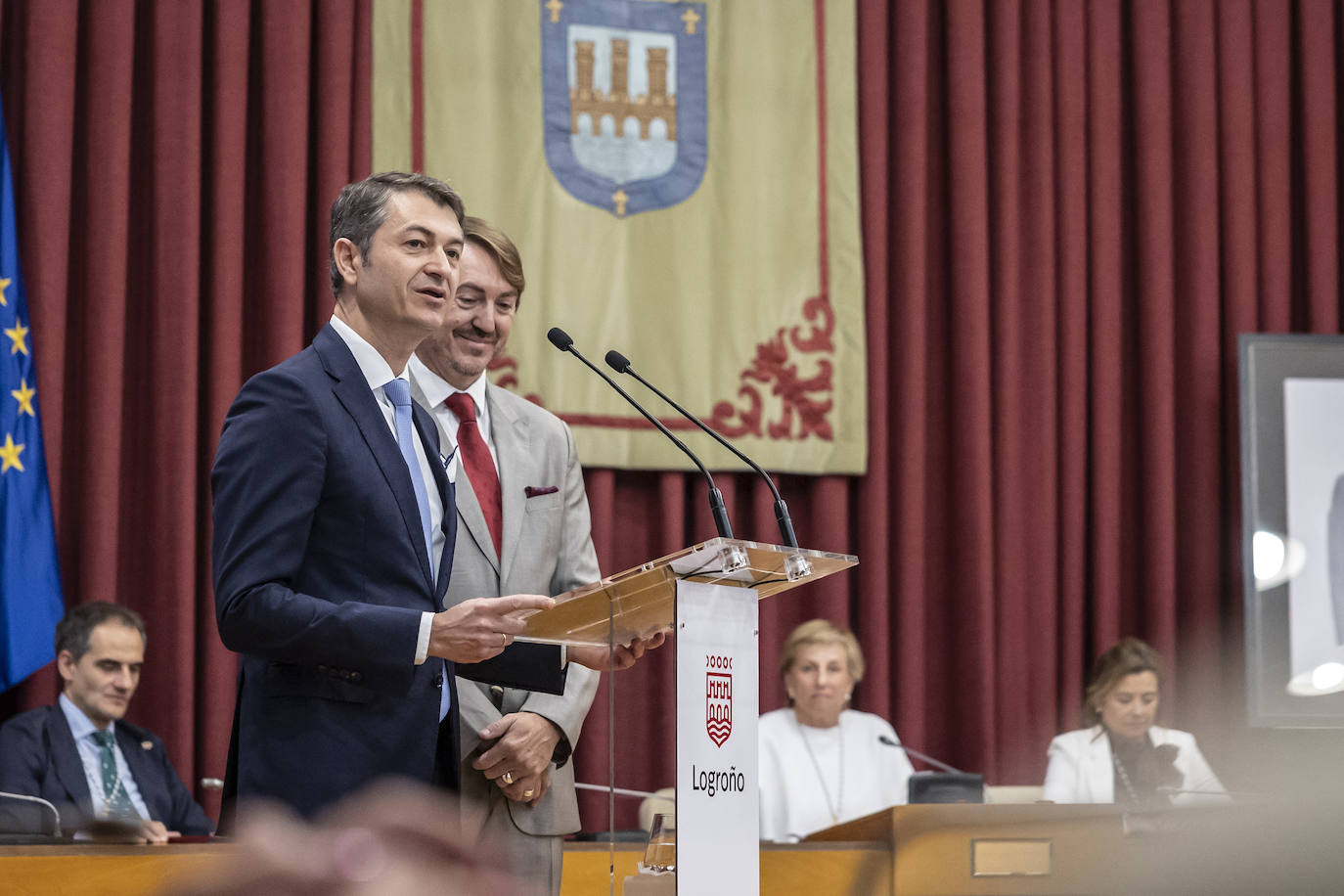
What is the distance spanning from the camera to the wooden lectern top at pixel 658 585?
190cm

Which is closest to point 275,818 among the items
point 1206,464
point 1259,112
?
point 1206,464

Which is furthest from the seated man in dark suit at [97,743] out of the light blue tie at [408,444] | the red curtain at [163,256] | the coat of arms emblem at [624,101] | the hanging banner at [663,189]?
the light blue tie at [408,444]

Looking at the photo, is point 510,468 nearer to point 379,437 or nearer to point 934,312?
point 379,437

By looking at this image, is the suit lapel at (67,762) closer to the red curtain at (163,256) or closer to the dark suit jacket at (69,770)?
the dark suit jacket at (69,770)

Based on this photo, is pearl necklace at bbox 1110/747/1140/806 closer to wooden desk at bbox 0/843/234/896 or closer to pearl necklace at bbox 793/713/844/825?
pearl necklace at bbox 793/713/844/825

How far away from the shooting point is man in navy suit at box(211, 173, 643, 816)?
193 cm

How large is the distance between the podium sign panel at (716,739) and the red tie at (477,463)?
0.74m

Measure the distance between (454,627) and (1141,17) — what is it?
4555 millimetres

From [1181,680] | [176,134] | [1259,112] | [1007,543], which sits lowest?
[1181,680]

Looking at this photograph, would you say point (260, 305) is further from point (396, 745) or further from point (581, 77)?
point (396, 745)

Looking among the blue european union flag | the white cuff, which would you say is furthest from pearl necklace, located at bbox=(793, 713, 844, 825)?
the white cuff

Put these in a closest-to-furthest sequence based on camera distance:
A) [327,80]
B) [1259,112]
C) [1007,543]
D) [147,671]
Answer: [147,671] < [327,80] < [1007,543] < [1259,112]

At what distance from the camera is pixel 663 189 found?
5191 millimetres

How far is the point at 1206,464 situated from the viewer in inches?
218
